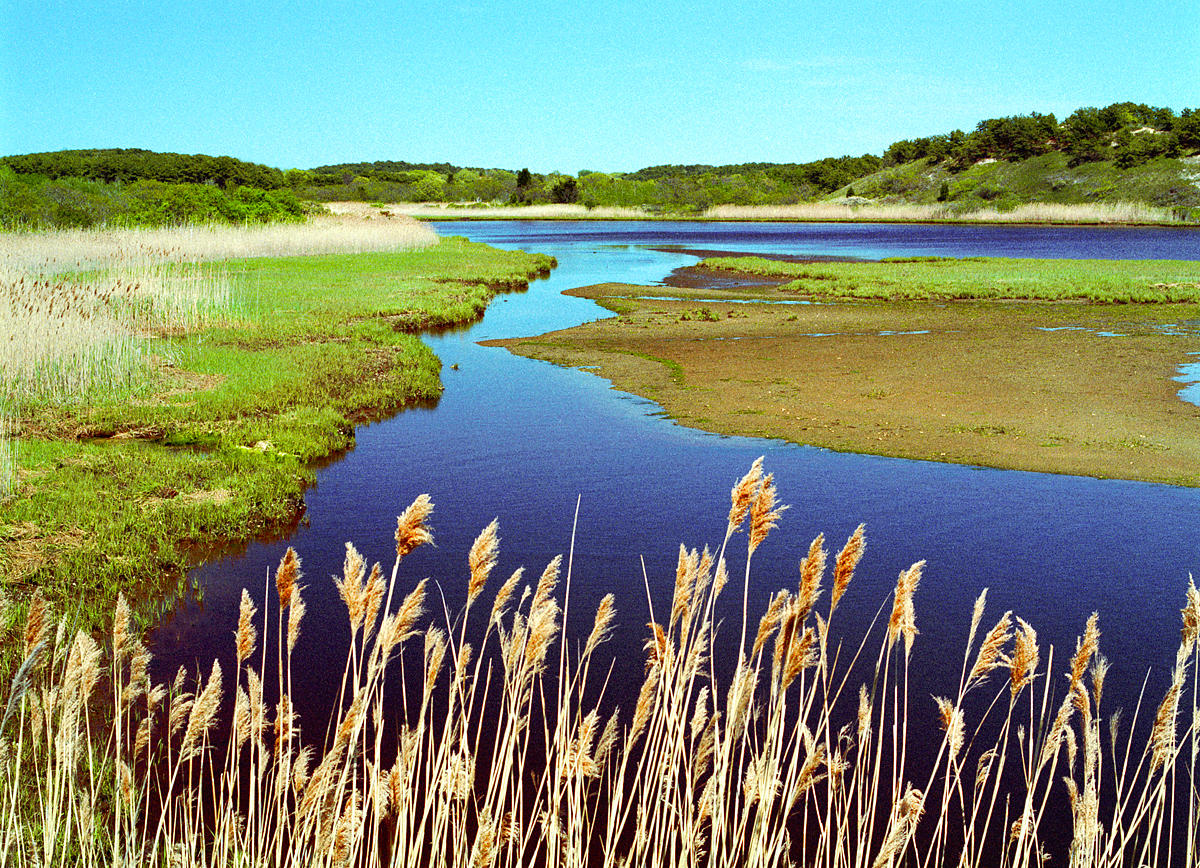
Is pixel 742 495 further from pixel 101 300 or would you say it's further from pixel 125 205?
pixel 125 205

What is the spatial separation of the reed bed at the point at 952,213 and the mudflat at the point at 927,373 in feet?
188

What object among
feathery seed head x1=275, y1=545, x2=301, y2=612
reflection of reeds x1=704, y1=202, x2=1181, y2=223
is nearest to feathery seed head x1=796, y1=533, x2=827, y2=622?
feathery seed head x1=275, y1=545, x2=301, y2=612

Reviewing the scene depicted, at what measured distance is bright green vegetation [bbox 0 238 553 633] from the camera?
7.77 metres

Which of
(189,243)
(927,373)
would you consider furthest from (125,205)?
(927,373)

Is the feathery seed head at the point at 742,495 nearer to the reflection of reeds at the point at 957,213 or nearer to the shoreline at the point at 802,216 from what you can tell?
the shoreline at the point at 802,216

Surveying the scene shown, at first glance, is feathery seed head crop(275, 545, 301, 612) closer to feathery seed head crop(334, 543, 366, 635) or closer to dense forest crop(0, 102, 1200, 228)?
feathery seed head crop(334, 543, 366, 635)

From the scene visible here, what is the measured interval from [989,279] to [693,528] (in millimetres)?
26560

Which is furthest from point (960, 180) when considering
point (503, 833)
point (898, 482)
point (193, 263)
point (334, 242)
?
point (503, 833)

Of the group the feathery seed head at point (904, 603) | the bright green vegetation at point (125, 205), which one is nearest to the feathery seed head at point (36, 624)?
the feathery seed head at point (904, 603)

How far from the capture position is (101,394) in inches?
505

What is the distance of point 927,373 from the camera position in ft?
55.2

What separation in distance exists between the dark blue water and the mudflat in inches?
35.6

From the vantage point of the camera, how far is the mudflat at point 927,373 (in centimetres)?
1204

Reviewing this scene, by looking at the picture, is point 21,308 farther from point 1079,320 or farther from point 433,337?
point 1079,320
